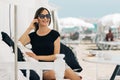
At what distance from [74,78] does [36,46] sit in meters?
0.61

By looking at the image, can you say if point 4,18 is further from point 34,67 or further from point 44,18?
point 34,67

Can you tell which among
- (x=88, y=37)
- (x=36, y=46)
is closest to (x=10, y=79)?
(x=36, y=46)

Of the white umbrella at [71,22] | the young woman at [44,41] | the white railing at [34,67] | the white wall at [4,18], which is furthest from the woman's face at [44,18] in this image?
the white umbrella at [71,22]

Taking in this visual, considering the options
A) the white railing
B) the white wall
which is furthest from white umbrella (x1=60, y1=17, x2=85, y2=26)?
the white railing

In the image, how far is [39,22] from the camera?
175 inches

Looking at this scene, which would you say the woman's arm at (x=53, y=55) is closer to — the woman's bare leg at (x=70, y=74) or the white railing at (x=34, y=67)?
the woman's bare leg at (x=70, y=74)

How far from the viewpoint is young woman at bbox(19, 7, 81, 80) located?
4261 millimetres

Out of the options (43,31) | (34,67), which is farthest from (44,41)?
(34,67)

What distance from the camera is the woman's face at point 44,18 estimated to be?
4.41 meters

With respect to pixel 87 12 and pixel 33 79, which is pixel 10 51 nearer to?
pixel 33 79

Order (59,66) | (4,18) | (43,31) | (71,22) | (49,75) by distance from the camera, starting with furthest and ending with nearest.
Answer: (71,22) < (4,18) < (43,31) < (49,75) < (59,66)

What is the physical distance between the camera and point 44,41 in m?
4.31

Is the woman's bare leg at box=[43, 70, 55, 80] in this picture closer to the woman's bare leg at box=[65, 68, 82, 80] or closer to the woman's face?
the woman's bare leg at box=[65, 68, 82, 80]

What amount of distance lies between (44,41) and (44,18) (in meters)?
0.32
